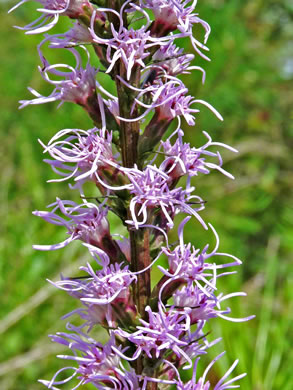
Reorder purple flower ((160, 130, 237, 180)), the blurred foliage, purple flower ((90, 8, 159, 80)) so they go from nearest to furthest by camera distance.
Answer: purple flower ((90, 8, 159, 80)), purple flower ((160, 130, 237, 180)), the blurred foliage

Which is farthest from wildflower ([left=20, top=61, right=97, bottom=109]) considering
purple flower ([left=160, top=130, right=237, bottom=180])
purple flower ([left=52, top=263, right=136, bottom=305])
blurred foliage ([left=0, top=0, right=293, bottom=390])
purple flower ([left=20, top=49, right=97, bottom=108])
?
blurred foliage ([left=0, top=0, right=293, bottom=390])

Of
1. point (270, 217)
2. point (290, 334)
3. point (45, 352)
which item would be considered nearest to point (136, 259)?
point (290, 334)

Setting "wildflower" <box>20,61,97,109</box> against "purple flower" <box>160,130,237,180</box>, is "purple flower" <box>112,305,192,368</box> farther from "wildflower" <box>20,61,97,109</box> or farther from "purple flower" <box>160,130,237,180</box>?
"wildflower" <box>20,61,97,109</box>

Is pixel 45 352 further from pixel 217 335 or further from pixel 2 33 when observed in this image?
pixel 2 33

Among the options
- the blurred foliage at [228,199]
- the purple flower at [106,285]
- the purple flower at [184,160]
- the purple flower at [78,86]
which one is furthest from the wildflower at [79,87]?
the blurred foliage at [228,199]

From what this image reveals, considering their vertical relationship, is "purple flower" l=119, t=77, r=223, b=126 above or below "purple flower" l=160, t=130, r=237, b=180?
above

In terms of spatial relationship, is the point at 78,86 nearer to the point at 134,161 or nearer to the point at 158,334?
the point at 134,161

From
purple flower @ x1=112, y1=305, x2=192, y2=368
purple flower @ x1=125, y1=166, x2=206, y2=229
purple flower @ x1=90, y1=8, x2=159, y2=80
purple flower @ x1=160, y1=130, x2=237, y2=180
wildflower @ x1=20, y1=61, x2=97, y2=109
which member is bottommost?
purple flower @ x1=112, y1=305, x2=192, y2=368
